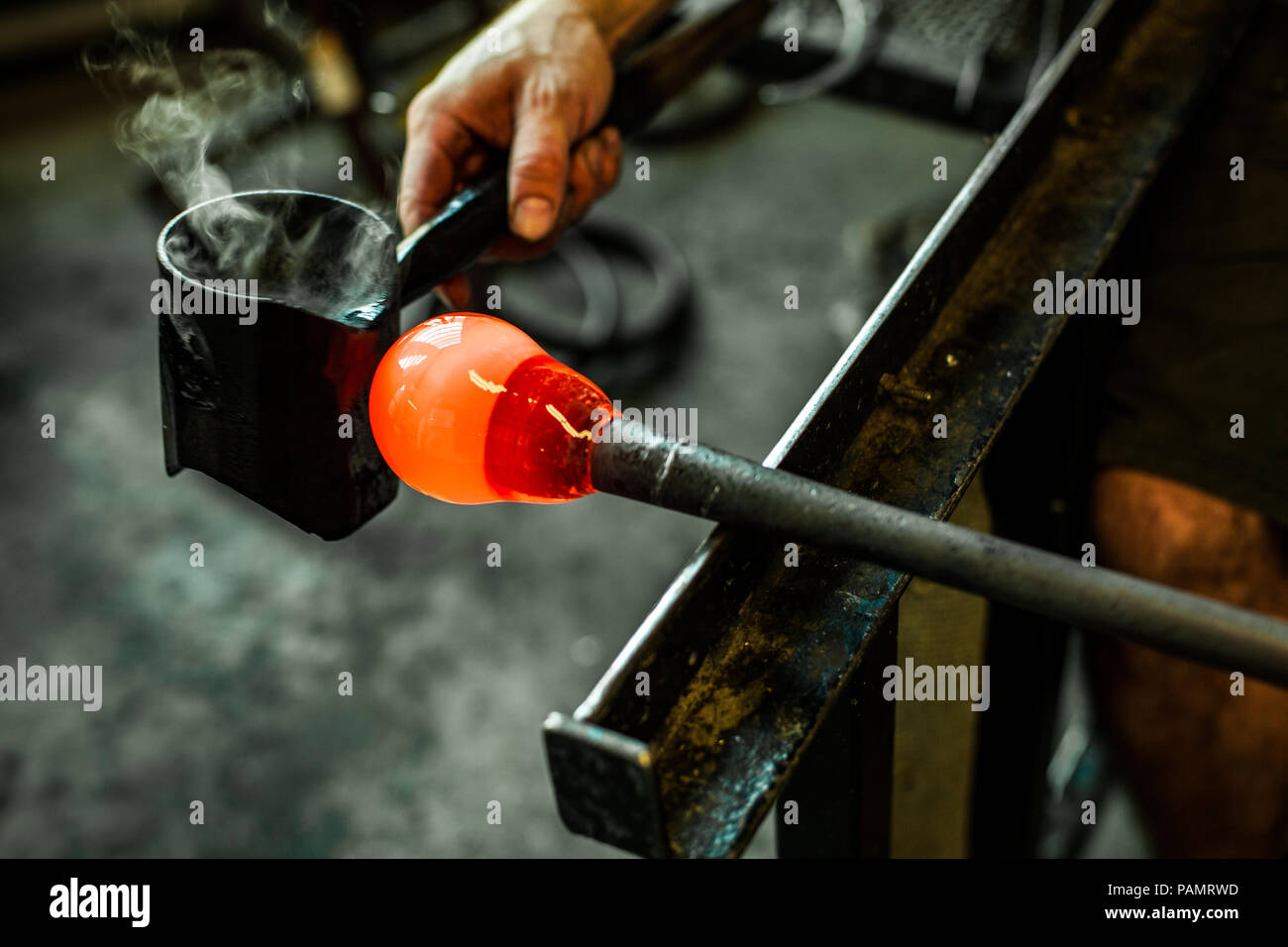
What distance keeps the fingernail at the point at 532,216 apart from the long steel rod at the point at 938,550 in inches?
16.0

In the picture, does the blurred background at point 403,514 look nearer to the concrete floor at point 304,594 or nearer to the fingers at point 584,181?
the concrete floor at point 304,594

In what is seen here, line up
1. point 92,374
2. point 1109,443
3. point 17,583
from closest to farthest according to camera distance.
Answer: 1. point 1109,443
2. point 17,583
3. point 92,374

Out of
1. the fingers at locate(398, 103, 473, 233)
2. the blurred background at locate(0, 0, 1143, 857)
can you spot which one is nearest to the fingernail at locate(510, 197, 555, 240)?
the fingers at locate(398, 103, 473, 233)

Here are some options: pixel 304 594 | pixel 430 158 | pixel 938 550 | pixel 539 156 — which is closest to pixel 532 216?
pixel 539 156

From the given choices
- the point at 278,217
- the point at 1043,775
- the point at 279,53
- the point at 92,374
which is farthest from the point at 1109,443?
the point at 279,53

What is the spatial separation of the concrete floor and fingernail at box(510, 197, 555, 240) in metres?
0.81

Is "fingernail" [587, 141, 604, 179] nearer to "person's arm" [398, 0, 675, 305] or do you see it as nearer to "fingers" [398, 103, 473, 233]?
"person's arm" [398, 0, 675, 305]

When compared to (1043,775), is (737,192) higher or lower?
higher

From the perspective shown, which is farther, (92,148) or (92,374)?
(92,148)

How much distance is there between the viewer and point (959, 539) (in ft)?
1.92

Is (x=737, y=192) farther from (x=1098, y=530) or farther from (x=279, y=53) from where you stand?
(x=1098, y=530)

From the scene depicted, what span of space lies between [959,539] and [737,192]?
2934mm

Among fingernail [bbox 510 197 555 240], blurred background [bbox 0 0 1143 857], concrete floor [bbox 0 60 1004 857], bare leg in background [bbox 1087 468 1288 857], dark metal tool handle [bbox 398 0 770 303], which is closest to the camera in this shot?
dark metal tool handle [bbox 398 0 770 303]

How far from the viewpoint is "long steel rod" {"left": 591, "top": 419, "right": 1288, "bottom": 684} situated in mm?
551
